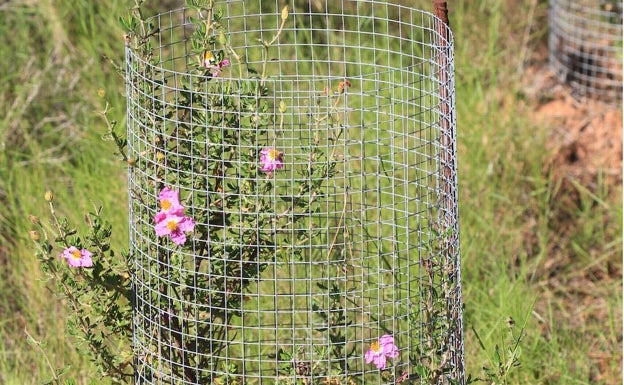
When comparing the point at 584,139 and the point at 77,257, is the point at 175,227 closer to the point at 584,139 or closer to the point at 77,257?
the point at 77,257

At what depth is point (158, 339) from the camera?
2.73 metres

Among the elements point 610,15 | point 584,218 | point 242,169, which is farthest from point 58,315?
point 610,15

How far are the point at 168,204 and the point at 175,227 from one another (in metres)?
0.05

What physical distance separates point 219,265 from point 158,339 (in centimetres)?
23

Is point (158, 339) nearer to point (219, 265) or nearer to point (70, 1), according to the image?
point (219, 265)

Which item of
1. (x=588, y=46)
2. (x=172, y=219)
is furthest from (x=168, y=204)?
(x=588, y=46)

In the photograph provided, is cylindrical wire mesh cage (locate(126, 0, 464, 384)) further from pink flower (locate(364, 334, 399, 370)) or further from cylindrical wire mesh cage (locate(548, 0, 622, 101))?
cylindrical wire mesh cage (locate(548, 0, 622, 101))

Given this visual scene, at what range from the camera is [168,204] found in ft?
8.56

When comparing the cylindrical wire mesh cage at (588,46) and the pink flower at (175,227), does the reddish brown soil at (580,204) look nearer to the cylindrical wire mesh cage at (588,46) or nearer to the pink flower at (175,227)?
the cylindrical wire mesh cage at (588,46)

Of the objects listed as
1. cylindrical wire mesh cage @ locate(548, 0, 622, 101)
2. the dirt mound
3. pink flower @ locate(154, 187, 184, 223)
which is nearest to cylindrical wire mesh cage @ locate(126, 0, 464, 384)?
pink flower @ locate(154, 187, 184, 223)

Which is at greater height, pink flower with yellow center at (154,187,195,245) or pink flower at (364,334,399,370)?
pink flower with yellow center at (154,187,195,245)

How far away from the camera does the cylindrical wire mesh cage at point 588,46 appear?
579cm

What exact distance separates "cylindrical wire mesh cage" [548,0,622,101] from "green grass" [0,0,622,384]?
0.36 meters

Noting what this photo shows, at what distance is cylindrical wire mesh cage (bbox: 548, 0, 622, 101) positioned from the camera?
5.79 meters
